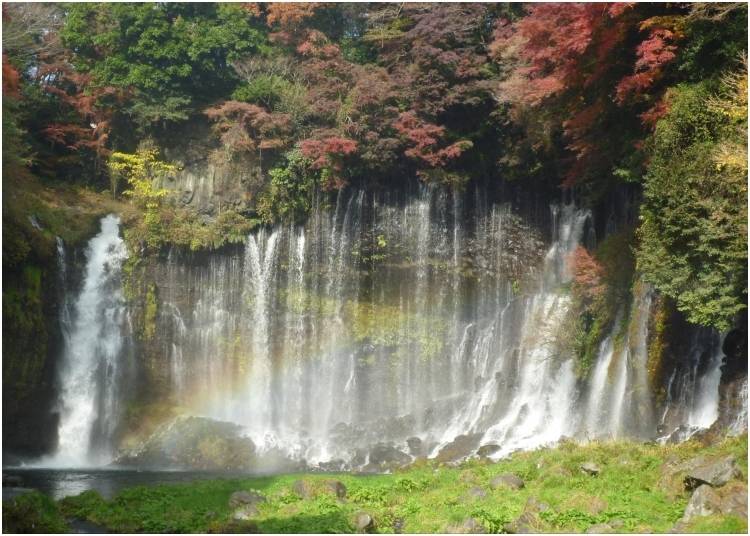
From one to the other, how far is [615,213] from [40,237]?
59.7 ft

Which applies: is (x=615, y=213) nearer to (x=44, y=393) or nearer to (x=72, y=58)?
(x=44, y=393)

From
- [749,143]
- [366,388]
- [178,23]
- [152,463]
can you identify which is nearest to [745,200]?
[749,143]

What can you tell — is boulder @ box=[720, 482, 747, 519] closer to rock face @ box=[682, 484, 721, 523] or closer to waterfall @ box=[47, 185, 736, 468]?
rock face @ box=[682, 484, 721, 523]

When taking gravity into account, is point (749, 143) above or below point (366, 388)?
above

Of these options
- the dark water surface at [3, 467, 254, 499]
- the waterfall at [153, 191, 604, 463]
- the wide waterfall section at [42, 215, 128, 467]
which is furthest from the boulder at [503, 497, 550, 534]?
the wide waterfall section at [42, 215, 128, 467]

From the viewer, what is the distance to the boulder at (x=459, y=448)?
22.4 metres

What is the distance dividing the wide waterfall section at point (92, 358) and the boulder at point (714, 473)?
1860 cm

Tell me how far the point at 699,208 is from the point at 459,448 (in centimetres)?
1012

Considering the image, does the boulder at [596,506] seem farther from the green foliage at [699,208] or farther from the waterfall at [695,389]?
the waterfall at [695,389]

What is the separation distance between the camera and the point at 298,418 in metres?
27.8

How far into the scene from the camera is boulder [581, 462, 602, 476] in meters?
15.4

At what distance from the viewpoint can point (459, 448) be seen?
23.1 m

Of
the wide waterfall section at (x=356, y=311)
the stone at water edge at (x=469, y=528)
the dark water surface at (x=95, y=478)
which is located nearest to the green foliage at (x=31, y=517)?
the dark water surface at (x=95, y=478)

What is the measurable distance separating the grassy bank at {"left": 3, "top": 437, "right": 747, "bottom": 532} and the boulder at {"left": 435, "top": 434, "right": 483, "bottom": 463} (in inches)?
163
